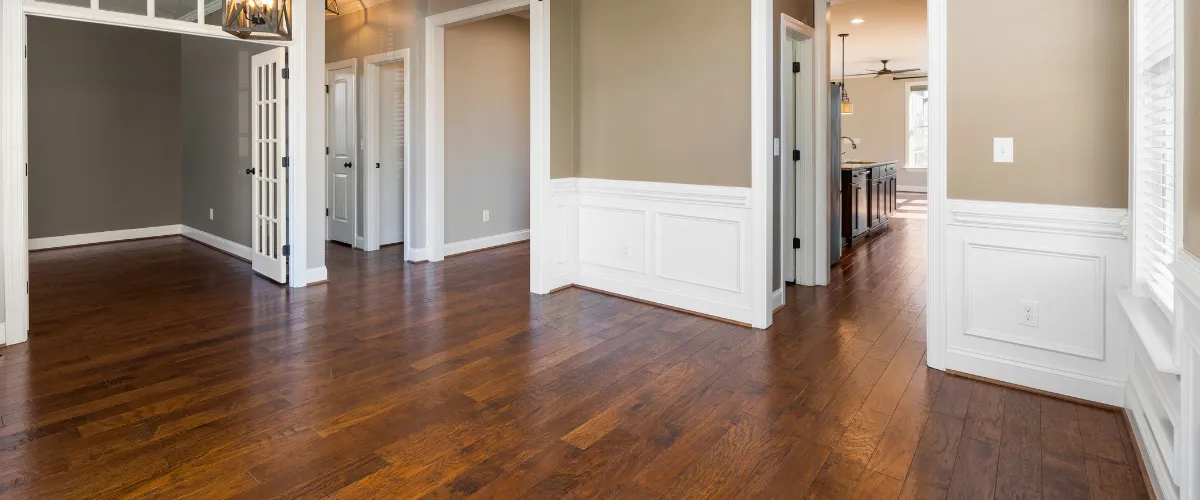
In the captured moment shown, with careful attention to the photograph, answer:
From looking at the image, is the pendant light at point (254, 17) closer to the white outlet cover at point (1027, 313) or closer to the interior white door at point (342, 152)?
the white outlet cover at point (1027, 313)

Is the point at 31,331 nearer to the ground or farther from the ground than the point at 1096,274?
nearer to the ground

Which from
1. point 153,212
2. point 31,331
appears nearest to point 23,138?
point 31,331

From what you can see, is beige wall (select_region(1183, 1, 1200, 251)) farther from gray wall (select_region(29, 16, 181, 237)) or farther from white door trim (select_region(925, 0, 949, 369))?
gray wall (select_region(29, 16, 181, 237))

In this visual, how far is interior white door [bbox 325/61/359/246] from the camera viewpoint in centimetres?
686

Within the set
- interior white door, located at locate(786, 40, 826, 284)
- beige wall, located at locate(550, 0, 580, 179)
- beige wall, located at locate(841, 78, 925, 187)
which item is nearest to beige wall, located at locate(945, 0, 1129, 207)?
interior white door, located at locate(786, 40, 826, 284)

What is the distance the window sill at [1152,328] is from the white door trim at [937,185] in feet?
2.19

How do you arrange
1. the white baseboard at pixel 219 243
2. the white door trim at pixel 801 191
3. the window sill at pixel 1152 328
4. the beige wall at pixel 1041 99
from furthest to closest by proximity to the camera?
the white baseboard at pixel 219 243, the white door trim at pixel 801 191, the beige wall at pixel 1041 99, the window sill at pixel 1152 328

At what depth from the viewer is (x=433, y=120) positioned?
598 cm

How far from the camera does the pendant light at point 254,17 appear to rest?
284 cm

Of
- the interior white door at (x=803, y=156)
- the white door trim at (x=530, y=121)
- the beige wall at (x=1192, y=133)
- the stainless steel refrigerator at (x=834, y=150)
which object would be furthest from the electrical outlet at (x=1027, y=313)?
the white door trim at (x=530, y=121)

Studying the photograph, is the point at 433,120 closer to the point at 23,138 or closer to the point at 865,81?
the point at 23,138

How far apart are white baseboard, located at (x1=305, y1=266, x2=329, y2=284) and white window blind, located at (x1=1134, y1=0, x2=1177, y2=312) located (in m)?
4.94

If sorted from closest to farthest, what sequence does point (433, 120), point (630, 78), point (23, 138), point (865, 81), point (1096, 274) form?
point (1096, 274), point (23, 138), point (630, 78), point (433, 120), point (865, 81)

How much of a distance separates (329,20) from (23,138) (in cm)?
398
